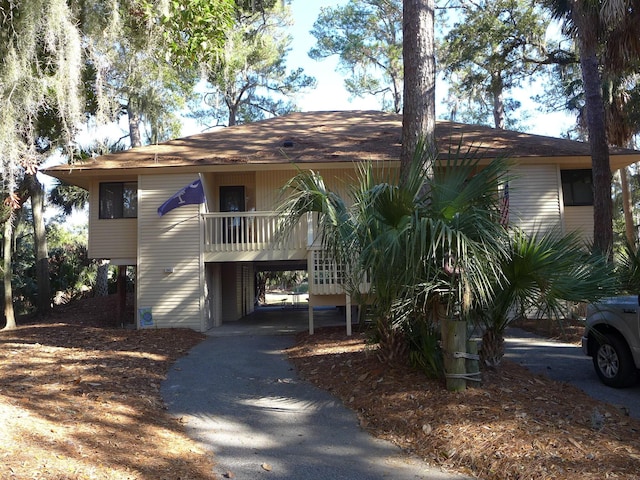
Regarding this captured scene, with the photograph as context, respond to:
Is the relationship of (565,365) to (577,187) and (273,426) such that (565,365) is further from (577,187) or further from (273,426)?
(577,187)

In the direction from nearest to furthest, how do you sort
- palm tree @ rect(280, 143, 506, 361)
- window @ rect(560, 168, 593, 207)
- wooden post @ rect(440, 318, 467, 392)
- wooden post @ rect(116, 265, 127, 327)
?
palm tree @ rect(280, 143, 506, 361)
wooden post @ rect(440, 318, 467, 392)
window @ rect(560, 168, 593, 207)
wooden post @ rect(116, 265, 127, 327)

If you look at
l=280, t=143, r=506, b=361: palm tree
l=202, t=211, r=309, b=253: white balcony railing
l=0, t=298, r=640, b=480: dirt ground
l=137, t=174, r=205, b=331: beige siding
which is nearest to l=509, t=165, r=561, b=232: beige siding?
l=202, t=211, r=309, b=253: white balcony railing

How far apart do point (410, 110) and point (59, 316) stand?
16.5 m

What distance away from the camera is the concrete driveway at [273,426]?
15.1ft

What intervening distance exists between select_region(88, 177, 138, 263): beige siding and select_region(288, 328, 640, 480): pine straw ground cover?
392 inches

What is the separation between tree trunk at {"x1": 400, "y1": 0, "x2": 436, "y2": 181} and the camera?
7637mm

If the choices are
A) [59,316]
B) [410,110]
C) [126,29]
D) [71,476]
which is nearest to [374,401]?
[71,476]

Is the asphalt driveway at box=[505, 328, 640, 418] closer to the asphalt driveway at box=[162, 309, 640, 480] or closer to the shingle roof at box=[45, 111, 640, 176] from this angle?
the asphalt driveway at box=[162, 309, 640, 480]

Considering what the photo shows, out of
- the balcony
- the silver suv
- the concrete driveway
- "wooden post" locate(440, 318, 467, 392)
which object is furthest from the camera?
the balcony

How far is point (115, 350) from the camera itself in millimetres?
10008

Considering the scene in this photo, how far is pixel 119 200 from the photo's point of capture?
15.6m

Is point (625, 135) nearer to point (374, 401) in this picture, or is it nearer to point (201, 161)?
point (201, 161)

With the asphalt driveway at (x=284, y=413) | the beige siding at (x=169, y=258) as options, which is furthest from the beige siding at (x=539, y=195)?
the beige siding at (x=169, y=258)

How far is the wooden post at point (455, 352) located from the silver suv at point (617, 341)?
1755 millimetres
